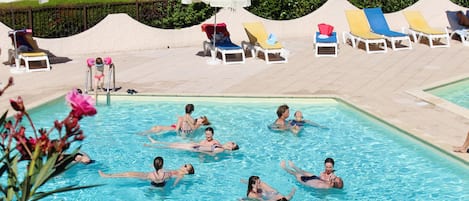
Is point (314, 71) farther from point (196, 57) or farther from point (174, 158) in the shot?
point (174, 158)

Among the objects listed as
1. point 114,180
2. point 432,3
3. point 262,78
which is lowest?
point 114,180

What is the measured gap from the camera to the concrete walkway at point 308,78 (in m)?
13.5

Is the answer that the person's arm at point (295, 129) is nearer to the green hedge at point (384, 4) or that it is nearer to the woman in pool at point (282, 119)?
the woman in pool at point (282, 119)

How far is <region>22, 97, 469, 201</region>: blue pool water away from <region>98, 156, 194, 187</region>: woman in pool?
9 cm

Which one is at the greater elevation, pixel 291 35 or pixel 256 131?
pixel 291 35

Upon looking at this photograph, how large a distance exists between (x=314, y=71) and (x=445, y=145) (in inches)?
253

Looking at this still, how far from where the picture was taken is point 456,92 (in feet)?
51.6

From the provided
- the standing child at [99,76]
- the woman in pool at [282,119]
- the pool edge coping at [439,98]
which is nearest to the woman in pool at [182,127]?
the woman in pool at [282,119]

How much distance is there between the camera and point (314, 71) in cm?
1739

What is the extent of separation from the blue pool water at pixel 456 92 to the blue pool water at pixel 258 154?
240 cm


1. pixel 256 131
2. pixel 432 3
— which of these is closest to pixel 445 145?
pixel 256 131

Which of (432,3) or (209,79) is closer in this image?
(209,79)

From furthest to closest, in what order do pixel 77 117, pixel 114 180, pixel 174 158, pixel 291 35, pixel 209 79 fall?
pixel 291 35, pixel 209 79, pixel 174 158, pixel 114 180, pixel 77 117

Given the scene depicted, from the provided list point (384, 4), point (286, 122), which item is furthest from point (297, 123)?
point (384, 4)
